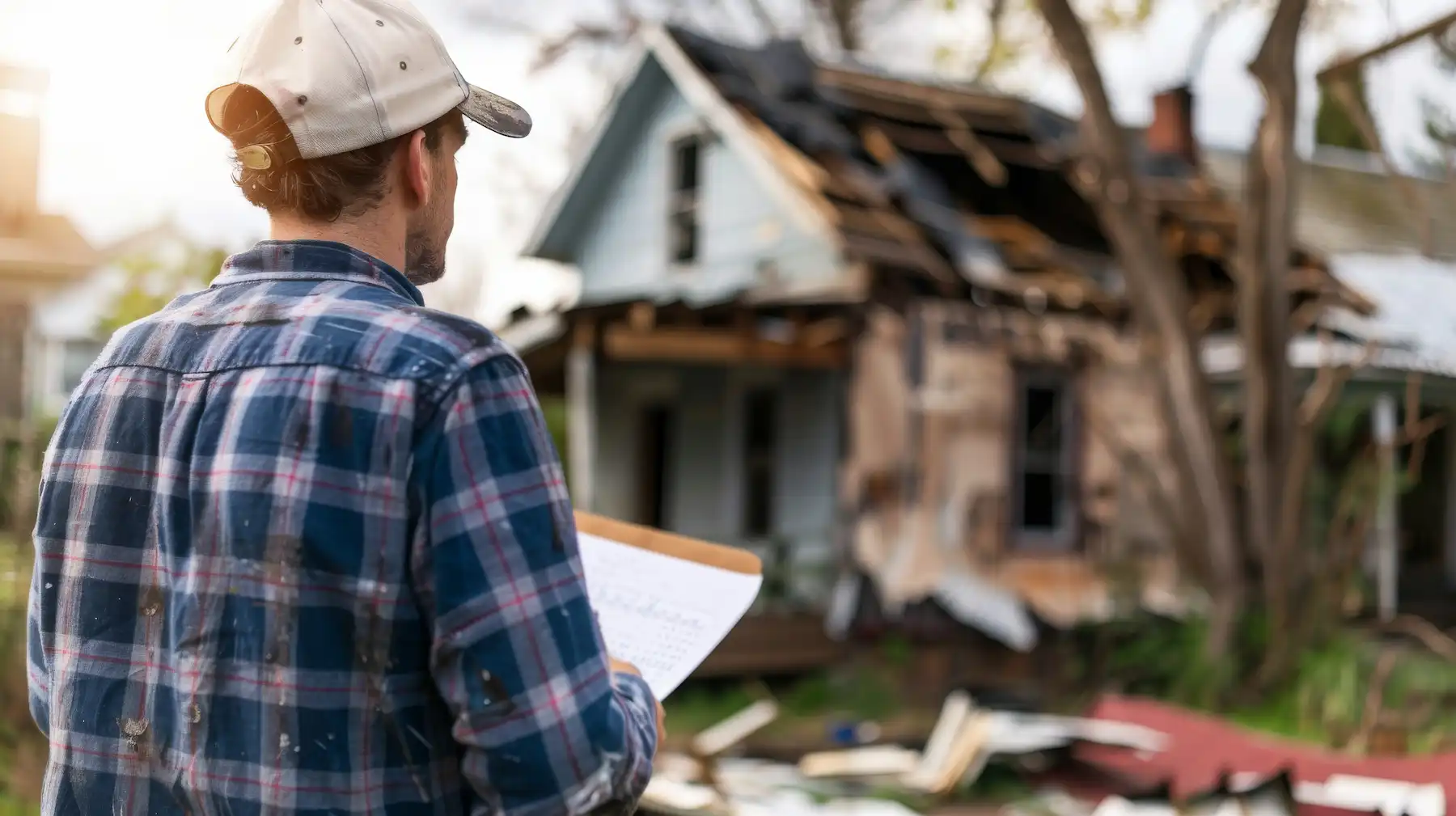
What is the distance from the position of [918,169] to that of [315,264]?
1196 cm

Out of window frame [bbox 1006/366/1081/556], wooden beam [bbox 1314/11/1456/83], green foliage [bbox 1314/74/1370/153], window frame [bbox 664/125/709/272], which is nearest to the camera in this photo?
wooden beam [bbox 1314/11/1456/83]

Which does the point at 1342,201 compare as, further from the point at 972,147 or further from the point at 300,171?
the point at 300,171

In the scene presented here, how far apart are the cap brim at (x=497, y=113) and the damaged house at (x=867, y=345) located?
873 cm

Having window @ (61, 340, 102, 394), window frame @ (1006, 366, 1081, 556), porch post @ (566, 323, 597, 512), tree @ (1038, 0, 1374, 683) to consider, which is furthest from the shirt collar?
window @ (61, 340, 102, 394)

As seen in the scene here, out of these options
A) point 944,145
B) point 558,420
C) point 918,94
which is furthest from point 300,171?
point 558,420

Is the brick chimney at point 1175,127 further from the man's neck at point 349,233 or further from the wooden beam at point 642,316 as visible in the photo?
the man's neck at point 349,233

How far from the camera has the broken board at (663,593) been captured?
1.72 meters

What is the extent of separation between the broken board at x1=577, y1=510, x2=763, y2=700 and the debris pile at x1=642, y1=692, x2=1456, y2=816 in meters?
2.52

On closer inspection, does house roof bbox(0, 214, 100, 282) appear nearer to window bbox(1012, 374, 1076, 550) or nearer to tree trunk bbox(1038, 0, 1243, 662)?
tree trunk bbox(1038, 0, 1243, 662)

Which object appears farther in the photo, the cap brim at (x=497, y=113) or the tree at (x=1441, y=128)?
the tree at (x=1441, y=128)

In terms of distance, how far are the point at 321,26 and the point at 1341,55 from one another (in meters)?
Answer: 6.46

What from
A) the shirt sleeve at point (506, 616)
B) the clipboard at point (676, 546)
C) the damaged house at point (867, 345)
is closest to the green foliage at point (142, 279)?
the damaged house at point (867, 345)

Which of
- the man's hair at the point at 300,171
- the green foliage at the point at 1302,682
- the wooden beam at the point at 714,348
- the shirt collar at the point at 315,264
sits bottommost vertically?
the green foliage at the point at 1302,682

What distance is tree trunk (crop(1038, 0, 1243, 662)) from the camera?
808cm
